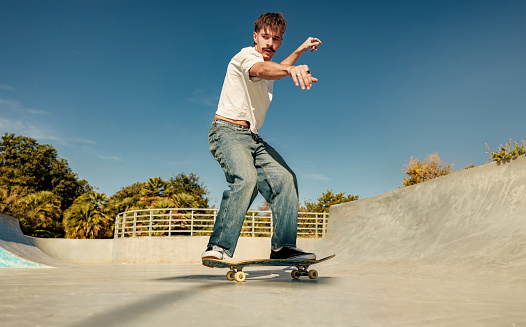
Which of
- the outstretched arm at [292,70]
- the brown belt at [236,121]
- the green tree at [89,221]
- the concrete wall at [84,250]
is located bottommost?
the concrete wall at [84,250]

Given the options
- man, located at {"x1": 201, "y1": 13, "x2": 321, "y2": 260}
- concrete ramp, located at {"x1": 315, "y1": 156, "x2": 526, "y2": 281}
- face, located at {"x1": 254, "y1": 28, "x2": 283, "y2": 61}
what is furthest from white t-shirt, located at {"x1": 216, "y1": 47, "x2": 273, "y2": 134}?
concrete ramp, located at {"x1": 315, "y1": 156, "x2": 526, "y2": 281}

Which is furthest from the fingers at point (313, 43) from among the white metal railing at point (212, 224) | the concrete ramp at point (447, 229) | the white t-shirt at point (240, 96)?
the white metal railing at point (212, 224)

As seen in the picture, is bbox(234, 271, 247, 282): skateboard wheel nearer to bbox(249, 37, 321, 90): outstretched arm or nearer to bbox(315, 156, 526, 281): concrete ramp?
bbox(249, 37, 321, 90): outstretched arm

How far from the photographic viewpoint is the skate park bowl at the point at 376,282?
4.03ft

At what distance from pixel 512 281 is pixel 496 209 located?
2560 millimetres

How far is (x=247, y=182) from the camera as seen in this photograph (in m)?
2.77

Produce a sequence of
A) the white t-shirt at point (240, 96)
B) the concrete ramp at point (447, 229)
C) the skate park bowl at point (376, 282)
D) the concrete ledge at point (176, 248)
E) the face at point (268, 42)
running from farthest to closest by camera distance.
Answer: the concrete ledge at point (176, 248)
the concrete ramp at point (447, 229)
the face at point (268, 42)
the white t-shirt at point (240, 96)
the skate park bowl at point (376, 282)

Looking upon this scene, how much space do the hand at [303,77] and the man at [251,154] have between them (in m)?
0.46

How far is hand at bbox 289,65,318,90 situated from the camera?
2203 millimetres

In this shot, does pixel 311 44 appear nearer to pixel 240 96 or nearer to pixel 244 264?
pixel 240 96

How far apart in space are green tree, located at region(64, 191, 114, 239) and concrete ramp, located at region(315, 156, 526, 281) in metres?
17.9

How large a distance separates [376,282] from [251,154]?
1.35m

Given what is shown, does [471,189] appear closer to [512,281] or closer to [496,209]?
[496,209]

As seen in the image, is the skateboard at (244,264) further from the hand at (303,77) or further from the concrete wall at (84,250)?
the concrete wall at (84,250)
